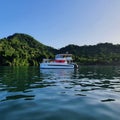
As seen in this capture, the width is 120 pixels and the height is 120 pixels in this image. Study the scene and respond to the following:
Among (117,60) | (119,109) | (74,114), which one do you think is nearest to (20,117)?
(74,114)

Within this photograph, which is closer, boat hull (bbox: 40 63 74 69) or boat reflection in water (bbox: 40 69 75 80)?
boat reflection in water (bbox: 40 69 75 80)

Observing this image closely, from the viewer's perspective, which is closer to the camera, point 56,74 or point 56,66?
point 56,74

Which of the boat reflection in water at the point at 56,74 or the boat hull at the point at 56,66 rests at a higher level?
the boat hull at the point at 56,66

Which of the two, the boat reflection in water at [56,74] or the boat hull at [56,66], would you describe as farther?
the boat hull at [56,66]

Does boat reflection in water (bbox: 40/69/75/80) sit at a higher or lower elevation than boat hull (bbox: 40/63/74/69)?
lower

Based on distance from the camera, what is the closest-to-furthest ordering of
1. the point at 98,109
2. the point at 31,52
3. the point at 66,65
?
Result: the point at 98,109
the point at 66,65
the point at 31,52

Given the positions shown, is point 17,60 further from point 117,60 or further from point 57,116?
point 57,116

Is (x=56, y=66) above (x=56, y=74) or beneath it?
above

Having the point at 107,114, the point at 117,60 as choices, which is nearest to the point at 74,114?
the point at 107,114

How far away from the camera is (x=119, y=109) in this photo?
34.9 feet

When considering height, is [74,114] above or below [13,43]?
below

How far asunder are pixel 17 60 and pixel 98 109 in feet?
412

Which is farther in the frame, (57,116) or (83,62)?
(83,62)

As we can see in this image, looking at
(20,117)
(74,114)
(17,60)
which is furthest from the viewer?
(17,60)
